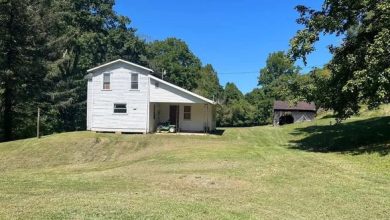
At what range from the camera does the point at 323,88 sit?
22406 mm

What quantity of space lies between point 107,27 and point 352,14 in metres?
44.0

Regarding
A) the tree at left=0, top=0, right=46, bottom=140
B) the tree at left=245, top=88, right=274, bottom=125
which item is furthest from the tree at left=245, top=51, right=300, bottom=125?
the tree at left=0, top=0, right=46, bottom=140

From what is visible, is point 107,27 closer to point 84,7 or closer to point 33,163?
point 84,7

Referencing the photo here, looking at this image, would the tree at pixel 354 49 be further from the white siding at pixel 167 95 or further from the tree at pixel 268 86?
the tree at pixel 268 86

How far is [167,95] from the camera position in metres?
31.2

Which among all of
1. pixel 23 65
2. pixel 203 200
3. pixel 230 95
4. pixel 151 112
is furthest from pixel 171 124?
pixel 230 95

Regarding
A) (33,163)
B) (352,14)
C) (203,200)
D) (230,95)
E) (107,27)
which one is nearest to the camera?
(203,200)

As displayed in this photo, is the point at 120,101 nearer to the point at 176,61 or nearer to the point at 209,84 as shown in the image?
the point at 209,84

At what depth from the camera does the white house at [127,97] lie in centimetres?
3106

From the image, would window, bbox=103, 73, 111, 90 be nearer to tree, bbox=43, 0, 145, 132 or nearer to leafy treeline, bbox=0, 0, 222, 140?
leafy treeline, bbox=0, 0, 222, 140

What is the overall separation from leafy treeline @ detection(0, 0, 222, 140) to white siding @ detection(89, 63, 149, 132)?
6570 millimetres

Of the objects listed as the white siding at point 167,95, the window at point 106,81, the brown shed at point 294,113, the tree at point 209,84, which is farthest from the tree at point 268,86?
the window at point 106,81

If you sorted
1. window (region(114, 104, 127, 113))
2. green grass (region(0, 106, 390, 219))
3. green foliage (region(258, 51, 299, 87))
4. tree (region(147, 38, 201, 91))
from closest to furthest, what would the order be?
green grass (region(0, 106, 390, 219)), window (region(114, 104, 127, 113)), tree (region(147, 38, 201, 91)), green foliage (region(258, 51, 299, 87))

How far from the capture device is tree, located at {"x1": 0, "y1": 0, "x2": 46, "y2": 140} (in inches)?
1265
